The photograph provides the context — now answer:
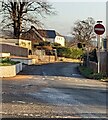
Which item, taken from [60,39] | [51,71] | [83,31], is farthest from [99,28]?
[60,39]

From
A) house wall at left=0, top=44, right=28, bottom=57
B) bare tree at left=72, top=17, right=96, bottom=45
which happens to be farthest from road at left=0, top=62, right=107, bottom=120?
bare tree at left=72, top=17, right=96, bottom=45

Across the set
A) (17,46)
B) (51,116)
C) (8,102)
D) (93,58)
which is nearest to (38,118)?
(51,116)

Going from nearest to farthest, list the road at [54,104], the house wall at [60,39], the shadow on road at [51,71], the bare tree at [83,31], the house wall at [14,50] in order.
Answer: the road at [54,104], the shadow on road at [51,71], the house wall at [14,50], the bare tree at [83,31], the house wall at [60,39]

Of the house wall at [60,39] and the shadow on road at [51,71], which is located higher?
the house wall at [60,39]

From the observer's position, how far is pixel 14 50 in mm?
53312

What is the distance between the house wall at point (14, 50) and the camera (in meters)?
51.7

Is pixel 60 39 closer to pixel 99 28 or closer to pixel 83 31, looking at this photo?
pixel 83 31

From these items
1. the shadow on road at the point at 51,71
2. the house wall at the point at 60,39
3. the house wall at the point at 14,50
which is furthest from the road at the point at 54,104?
the house wall at the point at 60,39

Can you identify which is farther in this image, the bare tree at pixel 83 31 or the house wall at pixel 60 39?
the house wall at pixel 60 39

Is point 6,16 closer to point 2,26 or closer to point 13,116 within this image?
point 2,26

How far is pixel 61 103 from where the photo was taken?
38.4 feet

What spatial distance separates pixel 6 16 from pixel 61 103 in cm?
4611

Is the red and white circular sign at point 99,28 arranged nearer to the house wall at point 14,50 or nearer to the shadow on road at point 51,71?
the shadow on road at point 51,71

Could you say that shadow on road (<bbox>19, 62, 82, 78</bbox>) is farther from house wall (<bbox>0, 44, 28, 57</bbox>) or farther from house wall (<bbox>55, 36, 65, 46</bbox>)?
house wall (<bbox>55, 36, 65, 46</bbox>)
